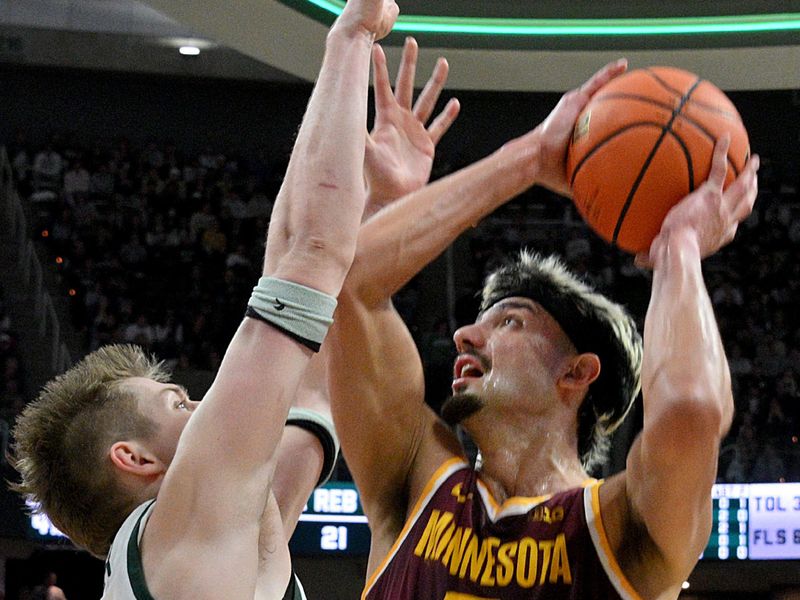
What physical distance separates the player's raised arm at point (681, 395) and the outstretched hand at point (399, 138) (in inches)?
28.6

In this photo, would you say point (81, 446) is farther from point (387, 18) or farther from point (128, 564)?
point (387, 18)

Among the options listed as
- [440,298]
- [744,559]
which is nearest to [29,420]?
[744,559]

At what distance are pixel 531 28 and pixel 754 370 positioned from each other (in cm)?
524

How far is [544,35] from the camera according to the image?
9875 millimetres

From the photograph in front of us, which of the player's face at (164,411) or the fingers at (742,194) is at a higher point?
the fingers at (742,194)

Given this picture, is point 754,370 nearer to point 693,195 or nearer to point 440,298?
point 440,298

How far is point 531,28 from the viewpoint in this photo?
9859 millimetres

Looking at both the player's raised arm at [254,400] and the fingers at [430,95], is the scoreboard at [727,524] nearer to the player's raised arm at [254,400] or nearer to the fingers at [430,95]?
the fingers at [430,95]

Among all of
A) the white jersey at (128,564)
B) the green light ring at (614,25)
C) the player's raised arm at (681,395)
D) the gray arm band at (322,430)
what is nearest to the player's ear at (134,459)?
the white jersey at (128,564)

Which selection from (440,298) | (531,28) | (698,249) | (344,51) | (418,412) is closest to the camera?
(344,51)

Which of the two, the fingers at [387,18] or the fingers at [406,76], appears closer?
the fingers at [387,18]

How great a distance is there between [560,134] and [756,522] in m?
8.57

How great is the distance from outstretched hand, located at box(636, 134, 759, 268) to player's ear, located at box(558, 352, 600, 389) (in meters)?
0.52

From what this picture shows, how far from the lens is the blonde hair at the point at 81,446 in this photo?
2225 millimetres
